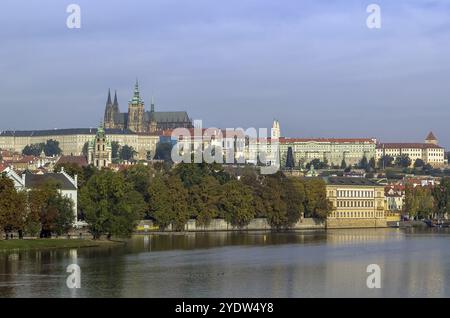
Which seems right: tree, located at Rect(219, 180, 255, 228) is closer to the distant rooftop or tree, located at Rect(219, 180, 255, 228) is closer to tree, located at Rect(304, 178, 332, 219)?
tree, located at Rect(304, 178, 332, 219)

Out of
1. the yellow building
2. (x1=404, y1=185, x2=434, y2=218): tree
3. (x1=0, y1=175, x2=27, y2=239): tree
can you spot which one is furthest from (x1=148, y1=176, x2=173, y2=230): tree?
(x1=404, y1=185, x2=434, y2=218): tree

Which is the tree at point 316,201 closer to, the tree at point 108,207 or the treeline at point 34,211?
the tree at point 108,207

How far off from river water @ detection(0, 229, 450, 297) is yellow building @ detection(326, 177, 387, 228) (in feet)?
147

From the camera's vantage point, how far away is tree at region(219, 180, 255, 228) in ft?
349

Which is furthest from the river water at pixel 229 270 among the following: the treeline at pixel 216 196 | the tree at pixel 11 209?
the treeline at pixel 216 196

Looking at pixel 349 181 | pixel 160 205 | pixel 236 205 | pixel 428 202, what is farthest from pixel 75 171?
pixel 428 202

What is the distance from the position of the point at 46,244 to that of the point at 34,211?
2784 mm

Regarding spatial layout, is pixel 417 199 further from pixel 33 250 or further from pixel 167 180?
pixel 33 250

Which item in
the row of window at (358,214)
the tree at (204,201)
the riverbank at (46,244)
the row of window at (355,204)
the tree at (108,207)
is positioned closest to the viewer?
the riverbank at (46,244)

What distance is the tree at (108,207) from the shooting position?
76.6 meters

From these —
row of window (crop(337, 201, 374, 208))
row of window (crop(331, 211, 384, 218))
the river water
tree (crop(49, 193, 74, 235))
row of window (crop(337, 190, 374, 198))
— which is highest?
tree (crop(49, 193, 74, 235))

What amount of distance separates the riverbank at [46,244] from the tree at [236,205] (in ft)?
100

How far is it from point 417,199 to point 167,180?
43986 mm
